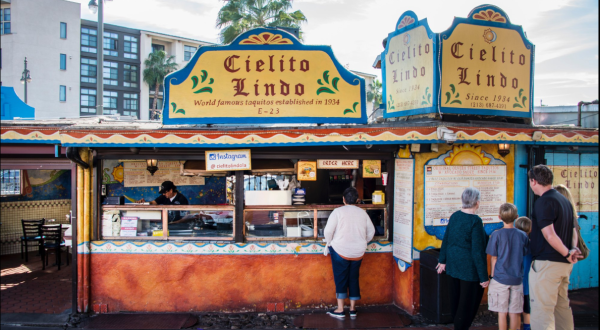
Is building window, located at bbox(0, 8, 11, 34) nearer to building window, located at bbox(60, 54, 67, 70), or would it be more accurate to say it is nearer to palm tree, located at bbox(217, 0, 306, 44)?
building window, located at bbox(60, 54, 67, 70)

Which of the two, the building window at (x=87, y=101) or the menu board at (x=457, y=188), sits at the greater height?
the building window at (x=87, y=101)

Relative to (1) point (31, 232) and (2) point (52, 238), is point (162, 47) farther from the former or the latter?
(2) point (52, 238)

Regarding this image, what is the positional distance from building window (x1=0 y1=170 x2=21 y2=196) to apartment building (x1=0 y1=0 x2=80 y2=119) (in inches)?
999

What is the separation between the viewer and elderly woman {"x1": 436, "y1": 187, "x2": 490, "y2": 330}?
4.57 m

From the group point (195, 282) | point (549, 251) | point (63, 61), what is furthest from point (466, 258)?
point (63, 61)

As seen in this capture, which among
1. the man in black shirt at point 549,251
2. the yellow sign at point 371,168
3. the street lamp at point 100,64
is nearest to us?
the man in black shirt at point 549,251

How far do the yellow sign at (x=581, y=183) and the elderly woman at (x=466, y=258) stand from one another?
3.25m

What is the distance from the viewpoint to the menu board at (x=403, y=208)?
5.92 m

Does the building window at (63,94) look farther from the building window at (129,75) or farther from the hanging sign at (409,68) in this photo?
the hanging sign at (409,68)

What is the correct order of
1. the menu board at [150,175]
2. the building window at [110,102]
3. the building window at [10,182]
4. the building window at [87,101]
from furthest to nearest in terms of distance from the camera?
the building window at [110,102] < the building window at [87,101] < the building window at [10,182] < the menu board at [150,175]

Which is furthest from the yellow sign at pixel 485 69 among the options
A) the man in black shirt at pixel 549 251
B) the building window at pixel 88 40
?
the building window at pixel 88 40

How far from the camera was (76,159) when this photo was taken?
5668 mm

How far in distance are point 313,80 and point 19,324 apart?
5.79 metres

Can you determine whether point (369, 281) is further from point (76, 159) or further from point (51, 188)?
point (51, 188)
